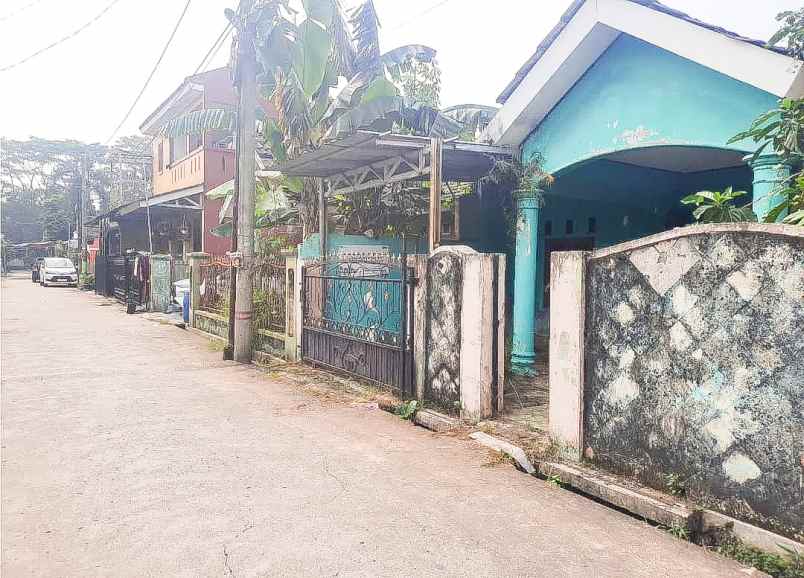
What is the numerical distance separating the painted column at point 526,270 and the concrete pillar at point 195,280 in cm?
877

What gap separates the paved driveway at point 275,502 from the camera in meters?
3.27

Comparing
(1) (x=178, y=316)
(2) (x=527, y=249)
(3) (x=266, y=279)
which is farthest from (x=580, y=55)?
(1) (x=178, y=316)

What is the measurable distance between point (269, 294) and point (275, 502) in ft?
22.3

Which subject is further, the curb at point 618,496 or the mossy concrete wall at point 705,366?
the curb at point 618,496

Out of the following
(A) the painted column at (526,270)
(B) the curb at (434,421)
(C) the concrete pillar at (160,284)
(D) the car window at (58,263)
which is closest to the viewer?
(B) the curb at (434,421)

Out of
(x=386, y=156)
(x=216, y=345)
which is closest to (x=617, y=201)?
(x=386, y=156)

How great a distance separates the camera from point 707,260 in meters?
3.76

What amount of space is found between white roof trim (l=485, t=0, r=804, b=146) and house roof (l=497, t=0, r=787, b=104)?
34 millimetres

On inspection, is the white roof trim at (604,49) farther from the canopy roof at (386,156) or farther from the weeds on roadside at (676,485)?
the weeds on roadside at (676,485)

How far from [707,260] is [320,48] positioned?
774cm

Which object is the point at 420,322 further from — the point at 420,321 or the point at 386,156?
the point at 386,156

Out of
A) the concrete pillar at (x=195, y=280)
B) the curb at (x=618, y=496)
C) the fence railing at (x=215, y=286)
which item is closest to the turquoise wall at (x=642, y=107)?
the curb at (x=618, y=496)

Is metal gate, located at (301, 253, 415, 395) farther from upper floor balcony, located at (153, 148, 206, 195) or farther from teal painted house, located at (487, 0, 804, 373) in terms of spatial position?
upper floor balcony, located at (153, 148, 206, 195)

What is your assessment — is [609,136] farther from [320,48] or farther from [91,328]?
[91,328]
